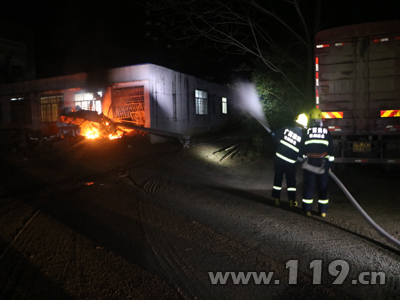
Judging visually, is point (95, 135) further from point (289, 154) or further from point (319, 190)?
point (319, 190)

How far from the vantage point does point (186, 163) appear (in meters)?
11.4

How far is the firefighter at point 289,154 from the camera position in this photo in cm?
634

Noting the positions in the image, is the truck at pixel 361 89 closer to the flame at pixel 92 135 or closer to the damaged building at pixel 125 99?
the damaged building at pixel 125 99

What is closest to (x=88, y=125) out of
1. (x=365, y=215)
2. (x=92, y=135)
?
(x=92, y=135)

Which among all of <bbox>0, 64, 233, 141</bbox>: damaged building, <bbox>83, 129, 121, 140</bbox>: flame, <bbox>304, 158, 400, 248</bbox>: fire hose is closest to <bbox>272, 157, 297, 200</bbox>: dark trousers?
<bbox>304, 158, 400, 248</bbox>: fire hose

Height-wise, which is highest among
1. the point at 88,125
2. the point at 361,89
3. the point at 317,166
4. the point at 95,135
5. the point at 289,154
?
the point at 361,89

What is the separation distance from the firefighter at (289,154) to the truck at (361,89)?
121 inches

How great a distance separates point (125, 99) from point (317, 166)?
500 inches

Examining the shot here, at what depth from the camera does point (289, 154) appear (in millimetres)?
6410

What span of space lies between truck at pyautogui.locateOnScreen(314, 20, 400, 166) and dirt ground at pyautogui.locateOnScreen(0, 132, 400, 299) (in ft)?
3.18

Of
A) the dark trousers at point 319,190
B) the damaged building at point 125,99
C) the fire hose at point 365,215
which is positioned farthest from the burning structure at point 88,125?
the dark trousers at point 319,190

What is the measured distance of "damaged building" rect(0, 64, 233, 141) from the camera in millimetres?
15992

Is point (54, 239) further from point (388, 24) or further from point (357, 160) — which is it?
point (388, 24)

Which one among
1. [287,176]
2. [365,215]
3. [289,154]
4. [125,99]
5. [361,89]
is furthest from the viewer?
[125,99]
